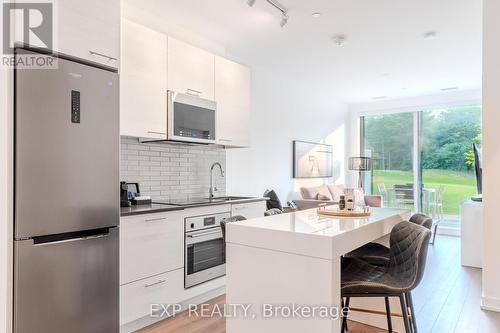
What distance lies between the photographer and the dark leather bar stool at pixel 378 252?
221 centimetres

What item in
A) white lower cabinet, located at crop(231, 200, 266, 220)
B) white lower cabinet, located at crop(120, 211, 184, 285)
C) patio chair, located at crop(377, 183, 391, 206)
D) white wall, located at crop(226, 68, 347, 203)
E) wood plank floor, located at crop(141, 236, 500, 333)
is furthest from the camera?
patio chair, located at crop(377, 183, 391, 206)

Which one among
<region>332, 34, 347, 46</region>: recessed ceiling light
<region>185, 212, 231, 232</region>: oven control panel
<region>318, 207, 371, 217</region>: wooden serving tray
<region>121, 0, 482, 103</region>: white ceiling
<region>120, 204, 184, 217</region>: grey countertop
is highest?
<region>121, 0, 482, 103</region>: white ceiling

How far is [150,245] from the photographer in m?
2.68

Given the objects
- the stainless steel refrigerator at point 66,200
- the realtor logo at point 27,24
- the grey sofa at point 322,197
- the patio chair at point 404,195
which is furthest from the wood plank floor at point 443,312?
the patio chair at point 404,195

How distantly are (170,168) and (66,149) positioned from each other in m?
1.50

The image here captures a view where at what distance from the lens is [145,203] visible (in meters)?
3.07

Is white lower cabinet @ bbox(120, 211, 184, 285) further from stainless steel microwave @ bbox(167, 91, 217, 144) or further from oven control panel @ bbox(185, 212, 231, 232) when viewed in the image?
stainless steel microwave @ bbox(167, 91, 217, 144)

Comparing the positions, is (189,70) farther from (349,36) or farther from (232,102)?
(349,36)

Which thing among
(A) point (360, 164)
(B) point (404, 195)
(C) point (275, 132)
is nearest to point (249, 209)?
(C) point (275, 132)

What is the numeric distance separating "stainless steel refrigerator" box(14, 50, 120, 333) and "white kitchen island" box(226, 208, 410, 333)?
102cm

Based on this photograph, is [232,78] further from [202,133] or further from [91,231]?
[91,231]

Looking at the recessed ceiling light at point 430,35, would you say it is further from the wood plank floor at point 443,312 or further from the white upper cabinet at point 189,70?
the wood plank floor at point 443,312

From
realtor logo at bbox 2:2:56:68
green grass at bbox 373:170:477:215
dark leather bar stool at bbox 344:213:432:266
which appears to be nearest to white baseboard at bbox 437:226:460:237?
green grass at bbox 373:170:477:215

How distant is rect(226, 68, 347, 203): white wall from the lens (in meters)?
4.74
